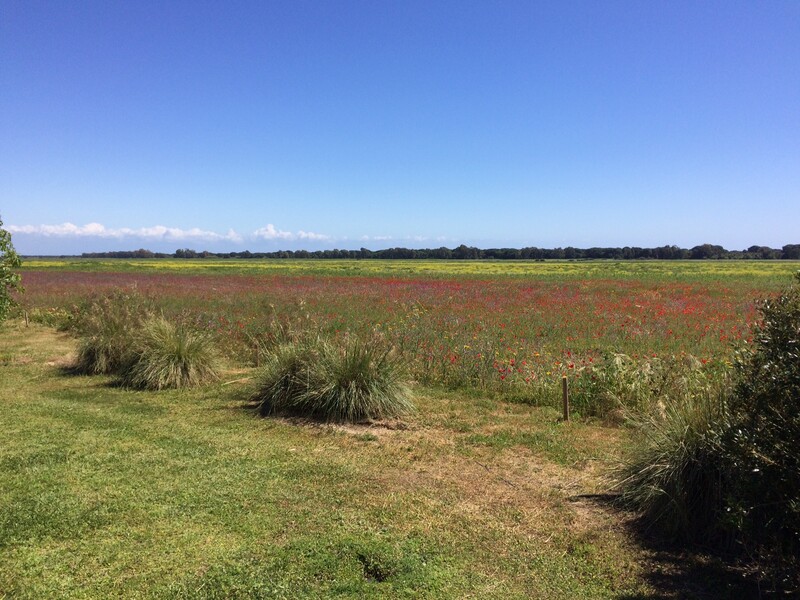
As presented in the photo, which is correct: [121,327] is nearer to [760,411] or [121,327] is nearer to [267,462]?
[267,462]

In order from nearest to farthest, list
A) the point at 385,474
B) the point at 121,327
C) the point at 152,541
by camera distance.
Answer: the point at 152,541
the point at 385,474
the point at 121,327

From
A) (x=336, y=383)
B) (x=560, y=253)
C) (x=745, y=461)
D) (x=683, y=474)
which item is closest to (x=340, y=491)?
(x=336, y=383)

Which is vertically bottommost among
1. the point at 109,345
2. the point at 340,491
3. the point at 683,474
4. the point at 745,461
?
the point at 340,491

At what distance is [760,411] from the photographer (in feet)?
11.6

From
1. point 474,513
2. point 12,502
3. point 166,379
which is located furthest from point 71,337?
point 474,513

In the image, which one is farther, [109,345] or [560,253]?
[560,253]

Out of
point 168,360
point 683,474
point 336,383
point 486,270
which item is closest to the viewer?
point 683,474

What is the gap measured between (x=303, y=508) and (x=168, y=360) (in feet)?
20.5

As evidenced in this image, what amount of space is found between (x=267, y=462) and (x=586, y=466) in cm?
359

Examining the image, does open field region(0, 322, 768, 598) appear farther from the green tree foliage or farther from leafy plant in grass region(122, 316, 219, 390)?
the green tree foliage

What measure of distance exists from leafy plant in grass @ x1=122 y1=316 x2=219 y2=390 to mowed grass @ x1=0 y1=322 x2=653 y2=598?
1.56 m

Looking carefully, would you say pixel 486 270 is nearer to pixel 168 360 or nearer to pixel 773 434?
pixel 168 360

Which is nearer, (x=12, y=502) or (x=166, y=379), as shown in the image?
(x=12, y=502)

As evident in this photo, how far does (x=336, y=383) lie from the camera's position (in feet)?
25.6
